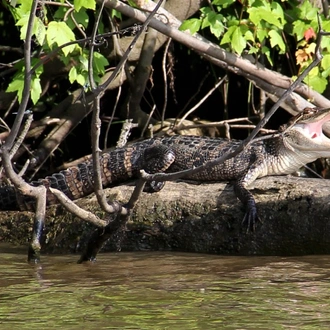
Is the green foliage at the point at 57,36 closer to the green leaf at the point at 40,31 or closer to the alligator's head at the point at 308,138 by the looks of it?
the green leaf at the point at 40,31

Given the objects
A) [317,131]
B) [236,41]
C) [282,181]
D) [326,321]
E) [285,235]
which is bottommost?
[326,321]

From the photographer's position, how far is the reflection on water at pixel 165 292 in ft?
11.1

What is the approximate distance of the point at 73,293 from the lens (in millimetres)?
3984

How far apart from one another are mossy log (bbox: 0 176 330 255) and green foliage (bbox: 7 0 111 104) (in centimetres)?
91

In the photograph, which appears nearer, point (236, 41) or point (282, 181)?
point (282, 181)

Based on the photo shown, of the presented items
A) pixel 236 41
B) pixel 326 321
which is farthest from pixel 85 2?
pixel 326 321

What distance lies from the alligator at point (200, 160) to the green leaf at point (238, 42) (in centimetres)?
62

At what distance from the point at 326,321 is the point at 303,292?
0.61m

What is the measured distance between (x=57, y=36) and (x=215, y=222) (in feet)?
5.08

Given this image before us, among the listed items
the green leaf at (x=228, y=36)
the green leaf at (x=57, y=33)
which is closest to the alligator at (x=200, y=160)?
the green leaf at (x=228, y=36)

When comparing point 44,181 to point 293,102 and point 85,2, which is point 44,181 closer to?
point 85,2

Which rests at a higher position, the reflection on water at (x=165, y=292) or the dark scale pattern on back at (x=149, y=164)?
the dark scale pattern on back at (x=149, y=164)

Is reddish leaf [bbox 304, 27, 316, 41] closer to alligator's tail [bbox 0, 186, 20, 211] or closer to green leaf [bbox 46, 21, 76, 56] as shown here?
green leaf [bbox 46, 21, 76, 56]

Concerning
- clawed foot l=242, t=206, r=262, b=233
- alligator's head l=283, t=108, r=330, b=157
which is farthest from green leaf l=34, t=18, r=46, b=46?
alligator's head l=283, t=108, r=330, b=157
